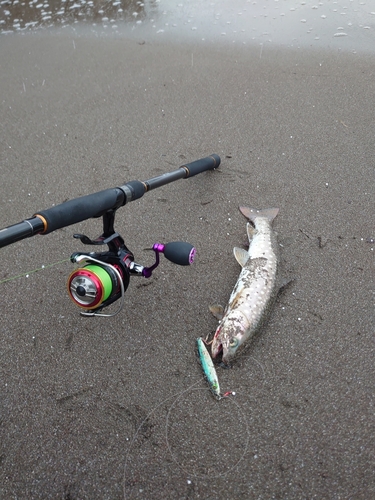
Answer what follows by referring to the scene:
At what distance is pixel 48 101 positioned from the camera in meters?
5.30

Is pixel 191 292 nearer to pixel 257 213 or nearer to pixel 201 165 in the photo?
pixel 257 213

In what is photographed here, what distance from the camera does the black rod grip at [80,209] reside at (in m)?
2.24

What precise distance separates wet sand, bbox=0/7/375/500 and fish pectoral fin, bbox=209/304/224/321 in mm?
74

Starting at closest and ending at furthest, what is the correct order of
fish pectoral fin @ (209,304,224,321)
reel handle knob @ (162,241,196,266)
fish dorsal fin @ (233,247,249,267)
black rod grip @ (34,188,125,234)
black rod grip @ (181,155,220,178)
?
1. black rod grip @ (34,188,125,234)
2. reel handle knob @ (162,241,196,266)
3. fish pectoral fin @ (209,304,224,321)
4. fish dorsal fin @ (233,247,249,267)
5. black rod grip @ (181,155,220,178)

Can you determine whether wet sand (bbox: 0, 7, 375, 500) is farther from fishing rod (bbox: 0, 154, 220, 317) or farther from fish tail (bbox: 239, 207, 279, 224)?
fishing rod (bbox: 0, 154, 220, 317)

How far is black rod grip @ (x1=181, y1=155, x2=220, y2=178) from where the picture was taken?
149 inches

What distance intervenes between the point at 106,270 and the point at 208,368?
0.94 meters

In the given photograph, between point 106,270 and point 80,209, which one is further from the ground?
point 80,209

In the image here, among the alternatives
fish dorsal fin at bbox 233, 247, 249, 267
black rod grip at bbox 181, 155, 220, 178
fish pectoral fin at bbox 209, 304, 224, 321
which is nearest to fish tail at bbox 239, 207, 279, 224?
fish dorsal fin at bbox 233, 247, 249, 267

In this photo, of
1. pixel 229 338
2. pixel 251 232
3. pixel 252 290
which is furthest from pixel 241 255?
pixel 229 338

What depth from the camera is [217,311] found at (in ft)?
10.1

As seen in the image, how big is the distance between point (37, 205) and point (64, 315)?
138cm

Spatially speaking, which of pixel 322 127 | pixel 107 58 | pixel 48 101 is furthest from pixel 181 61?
pixel 322 127

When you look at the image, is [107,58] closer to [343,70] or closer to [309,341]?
[343,70]
